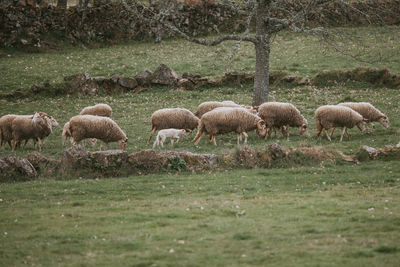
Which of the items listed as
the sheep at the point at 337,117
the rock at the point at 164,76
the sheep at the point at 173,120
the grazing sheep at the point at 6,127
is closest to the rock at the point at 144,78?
the rock at the point at 164,76

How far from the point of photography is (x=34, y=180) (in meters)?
15.6

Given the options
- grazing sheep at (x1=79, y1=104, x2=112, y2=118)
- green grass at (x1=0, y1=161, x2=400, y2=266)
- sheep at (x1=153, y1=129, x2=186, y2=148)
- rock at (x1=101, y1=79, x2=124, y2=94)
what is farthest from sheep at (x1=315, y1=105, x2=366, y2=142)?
rock at (x1=101, y1=79, x2=124, y2=94)

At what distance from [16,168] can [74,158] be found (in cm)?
181

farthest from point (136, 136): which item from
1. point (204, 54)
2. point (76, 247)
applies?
point (204, 54)

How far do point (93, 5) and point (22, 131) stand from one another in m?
23.5

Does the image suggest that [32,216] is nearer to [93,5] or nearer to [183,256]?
[183,256]

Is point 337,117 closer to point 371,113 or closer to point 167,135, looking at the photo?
point 371,113

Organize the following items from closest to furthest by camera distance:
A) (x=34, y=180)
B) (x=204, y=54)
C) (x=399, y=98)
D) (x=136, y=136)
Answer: (x=34, y=180) → (x=136, y=136) → (x=399, y=98) → (x=204, y=54)

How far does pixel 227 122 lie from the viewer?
19859 millimetres

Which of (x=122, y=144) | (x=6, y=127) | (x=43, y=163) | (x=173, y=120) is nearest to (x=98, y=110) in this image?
(x=173, y=120)

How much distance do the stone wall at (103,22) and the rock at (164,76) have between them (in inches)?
354

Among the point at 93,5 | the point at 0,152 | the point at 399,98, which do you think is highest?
the point at 93,5

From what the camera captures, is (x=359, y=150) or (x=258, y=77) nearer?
(x=359, y=150)

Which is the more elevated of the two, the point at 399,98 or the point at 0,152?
the point at 399,98
